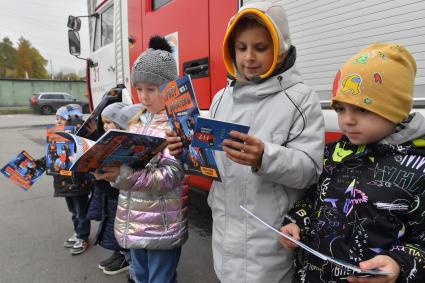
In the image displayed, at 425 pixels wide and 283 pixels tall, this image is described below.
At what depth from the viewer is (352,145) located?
3.73 feet

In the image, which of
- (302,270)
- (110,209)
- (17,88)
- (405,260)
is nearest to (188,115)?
(302,270)

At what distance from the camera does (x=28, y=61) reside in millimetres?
→ 42688

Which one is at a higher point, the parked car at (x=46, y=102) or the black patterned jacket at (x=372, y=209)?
the parked car at (x=46, y=102)

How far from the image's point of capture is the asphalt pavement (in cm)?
262

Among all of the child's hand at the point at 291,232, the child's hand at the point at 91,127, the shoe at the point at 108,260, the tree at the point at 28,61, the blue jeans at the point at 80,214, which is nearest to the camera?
the child's hand at the point at 291,232

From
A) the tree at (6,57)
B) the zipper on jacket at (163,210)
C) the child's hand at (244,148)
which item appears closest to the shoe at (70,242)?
the zipper on jacket at (163,210)

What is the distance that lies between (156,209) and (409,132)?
120 centimetres

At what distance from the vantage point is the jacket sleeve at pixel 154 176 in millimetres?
1510

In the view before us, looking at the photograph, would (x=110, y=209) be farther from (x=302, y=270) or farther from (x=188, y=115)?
(x=302, y=270)

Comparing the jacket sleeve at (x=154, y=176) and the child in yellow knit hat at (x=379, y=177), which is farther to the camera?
the jacket sleeve at (x=154, y=176)

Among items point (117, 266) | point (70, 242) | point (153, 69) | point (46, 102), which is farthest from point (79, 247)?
point (46, 102)

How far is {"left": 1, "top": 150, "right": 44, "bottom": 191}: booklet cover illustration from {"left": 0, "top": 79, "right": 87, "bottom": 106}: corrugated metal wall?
28.2m

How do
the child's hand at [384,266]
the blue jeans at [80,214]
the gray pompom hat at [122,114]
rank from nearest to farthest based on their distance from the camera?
the child's hand at [384,266] → the gray pompom hat at [122,114] → the blue jeans at [80,214]

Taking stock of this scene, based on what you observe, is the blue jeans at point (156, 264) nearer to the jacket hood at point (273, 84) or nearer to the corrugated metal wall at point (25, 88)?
the jacket hood at point (273, 84)
